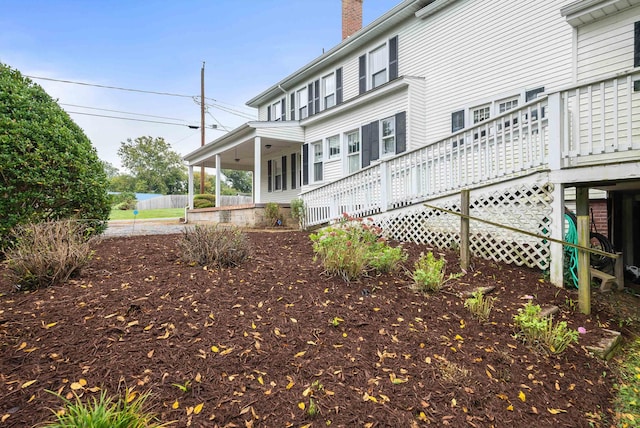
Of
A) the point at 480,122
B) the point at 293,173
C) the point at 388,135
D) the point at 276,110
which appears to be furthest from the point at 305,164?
the point at 480,122

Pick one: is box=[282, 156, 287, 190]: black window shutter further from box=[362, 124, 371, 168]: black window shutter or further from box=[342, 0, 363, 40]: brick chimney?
box=[342, 0, 363, 40]: brick chimney

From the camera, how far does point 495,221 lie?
17.0 feet

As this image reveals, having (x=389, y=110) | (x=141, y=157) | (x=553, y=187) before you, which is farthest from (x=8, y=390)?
(x=141, y=157)

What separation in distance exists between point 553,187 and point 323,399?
13.4 ft

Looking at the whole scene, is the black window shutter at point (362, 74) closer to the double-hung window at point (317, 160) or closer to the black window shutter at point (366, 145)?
the black window shutter at point (366, 145)

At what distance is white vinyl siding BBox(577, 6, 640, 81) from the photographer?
5895mm

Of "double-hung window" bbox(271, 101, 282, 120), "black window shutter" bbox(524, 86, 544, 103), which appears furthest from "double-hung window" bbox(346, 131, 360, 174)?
"double-hung window" bbox(271, 101, 282, 120)

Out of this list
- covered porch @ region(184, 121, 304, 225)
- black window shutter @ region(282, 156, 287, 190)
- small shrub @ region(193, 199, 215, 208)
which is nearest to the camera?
covered porch @ region(184, 121, 304, 225)

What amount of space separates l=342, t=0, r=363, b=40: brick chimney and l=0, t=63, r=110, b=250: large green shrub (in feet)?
36.6

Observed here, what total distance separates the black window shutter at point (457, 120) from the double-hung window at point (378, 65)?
301 cm

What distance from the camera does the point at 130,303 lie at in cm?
282

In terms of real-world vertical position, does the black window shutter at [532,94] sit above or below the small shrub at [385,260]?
above

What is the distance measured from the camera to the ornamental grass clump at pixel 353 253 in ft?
12.0

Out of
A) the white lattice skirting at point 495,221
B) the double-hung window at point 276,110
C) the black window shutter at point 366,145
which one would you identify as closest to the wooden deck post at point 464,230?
the white lattice skirting at point 495,221
